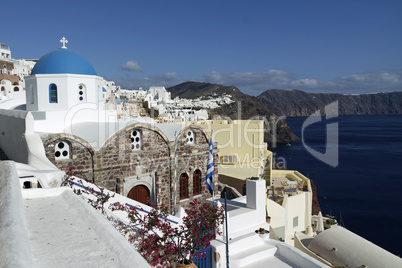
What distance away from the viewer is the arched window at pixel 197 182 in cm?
1419

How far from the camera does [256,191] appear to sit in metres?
9.48

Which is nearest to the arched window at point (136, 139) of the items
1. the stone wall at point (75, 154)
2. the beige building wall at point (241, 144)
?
the stone wall at point (75, 154)

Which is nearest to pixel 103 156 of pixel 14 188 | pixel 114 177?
pixel 114 177

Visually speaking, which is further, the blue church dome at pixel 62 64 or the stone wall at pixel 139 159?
the blue church dome at pixel 62 64

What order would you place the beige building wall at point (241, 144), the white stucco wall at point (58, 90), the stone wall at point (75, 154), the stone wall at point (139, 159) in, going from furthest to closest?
the beige building wall at point (241, 144)
the white stucco wall at point (58, 90)
the stone wall at point (139, 159)
the stone wall at point (75, 154)

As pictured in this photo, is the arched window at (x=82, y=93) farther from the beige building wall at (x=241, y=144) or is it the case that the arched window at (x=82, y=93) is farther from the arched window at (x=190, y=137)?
the beige building wall at (x=241, y=144)

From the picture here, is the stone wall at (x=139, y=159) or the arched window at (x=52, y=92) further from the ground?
the arched window at (x=52, y=92)

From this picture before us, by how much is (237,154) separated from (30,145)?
20439 millimetres

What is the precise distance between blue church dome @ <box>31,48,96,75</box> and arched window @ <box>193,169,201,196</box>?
6278 millimetres

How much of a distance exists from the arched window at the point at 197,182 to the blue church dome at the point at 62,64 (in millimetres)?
6278

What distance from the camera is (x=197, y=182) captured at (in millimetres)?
14336

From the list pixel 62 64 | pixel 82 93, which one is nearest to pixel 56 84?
pixel 62 64

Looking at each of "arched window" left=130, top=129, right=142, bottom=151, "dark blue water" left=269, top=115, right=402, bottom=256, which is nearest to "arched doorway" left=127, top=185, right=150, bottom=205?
"arched window" left=130, top=129, right=142, bottom=151

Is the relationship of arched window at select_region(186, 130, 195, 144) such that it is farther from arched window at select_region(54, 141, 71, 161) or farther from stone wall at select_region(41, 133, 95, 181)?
arched window at select_region(54, 141, 71, 161)
